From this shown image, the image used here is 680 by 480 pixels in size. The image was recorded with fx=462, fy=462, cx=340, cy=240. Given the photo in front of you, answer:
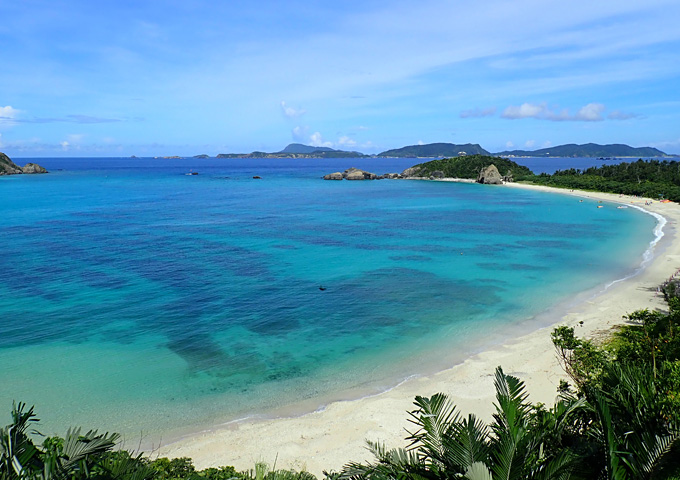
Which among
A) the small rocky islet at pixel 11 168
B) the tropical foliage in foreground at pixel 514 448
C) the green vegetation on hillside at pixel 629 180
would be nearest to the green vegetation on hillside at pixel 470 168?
the green vegetation on hillside at pixel 629 180

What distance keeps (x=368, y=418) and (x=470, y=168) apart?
156742mm

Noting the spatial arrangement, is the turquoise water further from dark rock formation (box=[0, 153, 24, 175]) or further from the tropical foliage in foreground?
dark rock formation (box=[0, 153, 24, 175])

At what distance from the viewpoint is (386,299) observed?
34.6m

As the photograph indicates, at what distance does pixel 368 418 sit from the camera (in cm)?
1892

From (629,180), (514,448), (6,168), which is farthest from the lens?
(6,168)

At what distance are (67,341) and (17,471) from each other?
71.0 feet

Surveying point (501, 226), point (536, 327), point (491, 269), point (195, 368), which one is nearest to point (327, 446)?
point (195, 368)

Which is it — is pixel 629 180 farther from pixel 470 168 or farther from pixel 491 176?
pixel 470 168

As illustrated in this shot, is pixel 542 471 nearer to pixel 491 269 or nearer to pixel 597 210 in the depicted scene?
pixel 491 269

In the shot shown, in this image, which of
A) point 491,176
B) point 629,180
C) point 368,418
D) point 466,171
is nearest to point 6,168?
point 466,171

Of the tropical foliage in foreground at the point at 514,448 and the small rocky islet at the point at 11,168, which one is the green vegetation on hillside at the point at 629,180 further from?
the small rocky islet at the point at 11,168

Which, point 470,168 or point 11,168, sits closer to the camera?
point 470,168

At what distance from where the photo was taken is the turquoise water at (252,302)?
21.6 m

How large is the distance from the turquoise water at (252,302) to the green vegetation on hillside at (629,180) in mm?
33367
